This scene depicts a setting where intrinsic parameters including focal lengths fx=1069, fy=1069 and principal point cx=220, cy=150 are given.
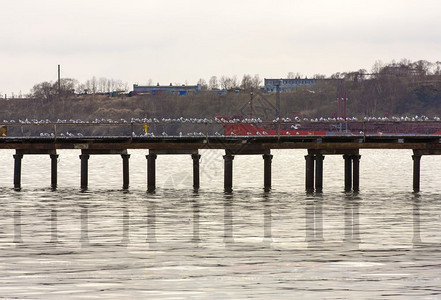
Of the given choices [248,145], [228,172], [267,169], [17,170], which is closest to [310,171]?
[267,169]

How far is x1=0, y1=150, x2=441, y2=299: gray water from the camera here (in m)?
24.3

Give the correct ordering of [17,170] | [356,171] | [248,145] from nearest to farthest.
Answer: [248,145] < [356,171] < [17,170]

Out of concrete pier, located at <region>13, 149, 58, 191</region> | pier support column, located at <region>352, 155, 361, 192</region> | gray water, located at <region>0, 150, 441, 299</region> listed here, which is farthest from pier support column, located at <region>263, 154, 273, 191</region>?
concrete pier, located at <region>13, 149, 58, 191</region>

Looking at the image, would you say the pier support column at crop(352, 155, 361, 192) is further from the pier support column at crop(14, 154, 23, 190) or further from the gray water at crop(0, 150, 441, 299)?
the pier support column at crop(14, 154, 23, 190)

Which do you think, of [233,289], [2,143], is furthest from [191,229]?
[2,143]

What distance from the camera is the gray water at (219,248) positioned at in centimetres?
2428

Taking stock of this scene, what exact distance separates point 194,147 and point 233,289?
3780 cm

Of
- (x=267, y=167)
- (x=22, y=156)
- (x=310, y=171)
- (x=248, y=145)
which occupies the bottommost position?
(x=310, y=171)

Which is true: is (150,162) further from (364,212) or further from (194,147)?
(364,212)

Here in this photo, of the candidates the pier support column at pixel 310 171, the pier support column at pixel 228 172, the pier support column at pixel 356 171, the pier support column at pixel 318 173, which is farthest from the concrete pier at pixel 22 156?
the pier support column at pixel 356 171

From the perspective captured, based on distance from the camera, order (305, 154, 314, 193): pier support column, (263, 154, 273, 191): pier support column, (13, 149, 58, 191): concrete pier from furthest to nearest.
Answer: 1. (13, 149, 58, 191): concrete pier
2. (263, 154, 273, 191): pier support column
3. (305, 154, 314, 193): pier support column

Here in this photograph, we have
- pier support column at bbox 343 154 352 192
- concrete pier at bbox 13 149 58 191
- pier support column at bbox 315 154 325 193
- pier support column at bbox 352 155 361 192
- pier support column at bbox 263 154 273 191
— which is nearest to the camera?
pier support column at bbox 315 154 325 193

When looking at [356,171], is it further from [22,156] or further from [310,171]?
[22,156]

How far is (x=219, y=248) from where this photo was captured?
1267 inches
